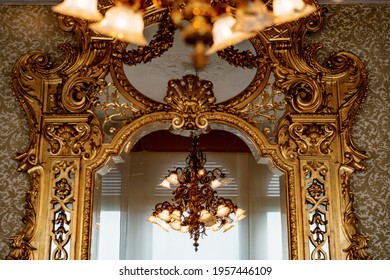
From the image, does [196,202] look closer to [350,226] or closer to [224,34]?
[350,226]

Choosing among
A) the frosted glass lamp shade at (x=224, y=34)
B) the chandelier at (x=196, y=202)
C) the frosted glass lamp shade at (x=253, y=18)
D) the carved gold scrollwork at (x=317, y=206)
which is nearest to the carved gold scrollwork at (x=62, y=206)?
the chandelier at (x=196, y=202)

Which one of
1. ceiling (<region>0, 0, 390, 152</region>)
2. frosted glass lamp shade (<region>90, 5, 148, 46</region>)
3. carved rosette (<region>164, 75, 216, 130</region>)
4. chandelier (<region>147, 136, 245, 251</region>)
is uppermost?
ceiling (<region>0, 0, 390, 152</region>)

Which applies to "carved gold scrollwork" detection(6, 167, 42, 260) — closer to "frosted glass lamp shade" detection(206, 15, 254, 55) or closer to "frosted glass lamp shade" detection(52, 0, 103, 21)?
"frosted glass lamp shade" detection(52, 0, 103, 21)

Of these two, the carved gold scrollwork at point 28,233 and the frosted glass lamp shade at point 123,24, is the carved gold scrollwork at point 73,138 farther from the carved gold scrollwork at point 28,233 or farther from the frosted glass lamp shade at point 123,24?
the frosted glass lamp shade at point 123,24

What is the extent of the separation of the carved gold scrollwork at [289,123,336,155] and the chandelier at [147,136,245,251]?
0.71 meters

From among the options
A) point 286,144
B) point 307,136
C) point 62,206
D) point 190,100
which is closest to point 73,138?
point 62,206

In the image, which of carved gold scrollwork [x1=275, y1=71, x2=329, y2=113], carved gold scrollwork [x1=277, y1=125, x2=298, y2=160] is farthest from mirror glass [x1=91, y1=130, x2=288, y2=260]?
carved gold scrollwork [x1=275, y1=71, x2=329, y2=113]

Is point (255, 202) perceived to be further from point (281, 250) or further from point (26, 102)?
point (26, 102)

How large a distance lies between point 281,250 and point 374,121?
0.88 metres

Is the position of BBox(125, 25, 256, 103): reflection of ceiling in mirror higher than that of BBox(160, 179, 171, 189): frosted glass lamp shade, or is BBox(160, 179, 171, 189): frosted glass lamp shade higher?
BBox(125, 25, 256, 103): reflection of ceiling in mirror

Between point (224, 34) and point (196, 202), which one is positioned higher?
point (224, 34)

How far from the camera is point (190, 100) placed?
→ 319 centimetres

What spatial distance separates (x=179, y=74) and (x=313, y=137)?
82 cm

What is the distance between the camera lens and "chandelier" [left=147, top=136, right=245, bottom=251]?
3.76 metres
